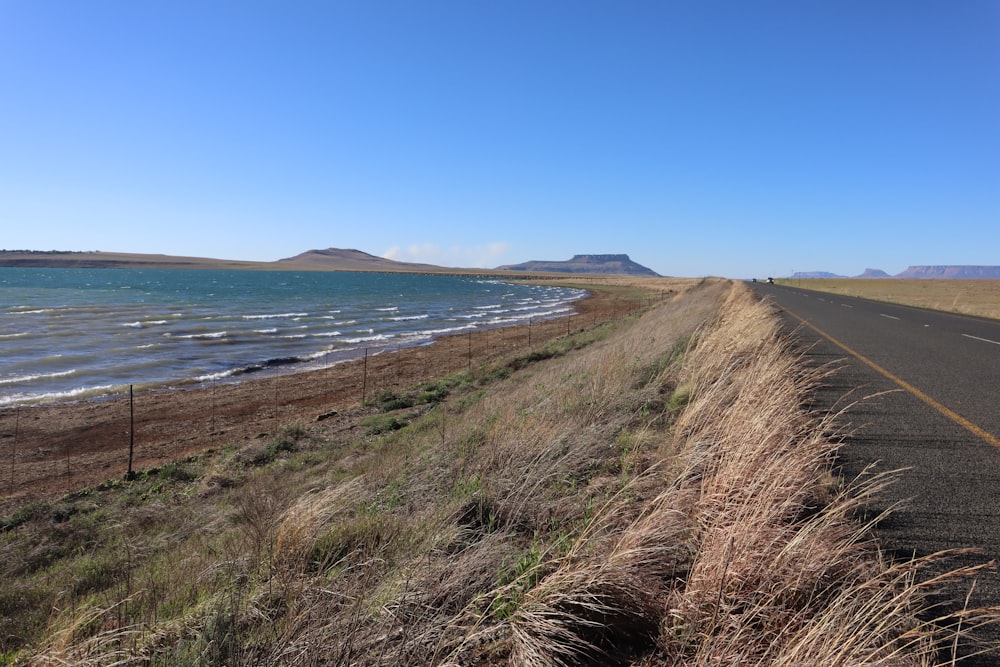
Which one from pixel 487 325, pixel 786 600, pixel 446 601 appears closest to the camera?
pixel 786 600

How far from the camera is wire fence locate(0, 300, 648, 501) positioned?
10.7 metres

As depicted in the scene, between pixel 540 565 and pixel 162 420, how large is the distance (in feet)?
48.6

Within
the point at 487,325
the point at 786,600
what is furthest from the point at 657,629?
the point at 487,325

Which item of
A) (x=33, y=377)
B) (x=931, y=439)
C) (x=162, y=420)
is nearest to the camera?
(x=931, y=439)

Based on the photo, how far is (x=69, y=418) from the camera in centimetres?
1438

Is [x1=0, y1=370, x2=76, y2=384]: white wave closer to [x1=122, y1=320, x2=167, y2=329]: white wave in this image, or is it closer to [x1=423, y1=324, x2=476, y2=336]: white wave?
[x1=122, y1=320, x2=167, y2=329]: white wave

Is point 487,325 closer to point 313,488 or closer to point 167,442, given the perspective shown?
point 167,442

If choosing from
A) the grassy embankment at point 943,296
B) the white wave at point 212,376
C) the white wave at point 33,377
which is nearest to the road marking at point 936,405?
the grassy embankment at point 943,296

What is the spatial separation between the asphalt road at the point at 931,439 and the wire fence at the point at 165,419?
11137mm

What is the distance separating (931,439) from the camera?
550 cm

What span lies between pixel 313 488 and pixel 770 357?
6.16 m

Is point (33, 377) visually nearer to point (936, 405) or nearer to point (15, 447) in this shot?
point (15, 447)

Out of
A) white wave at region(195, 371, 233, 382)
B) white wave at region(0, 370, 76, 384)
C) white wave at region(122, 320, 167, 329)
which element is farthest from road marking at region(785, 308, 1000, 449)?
white wave at region(122, 320, 167, 329)

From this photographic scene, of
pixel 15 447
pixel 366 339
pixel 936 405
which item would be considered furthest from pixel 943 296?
pixel 15 447
